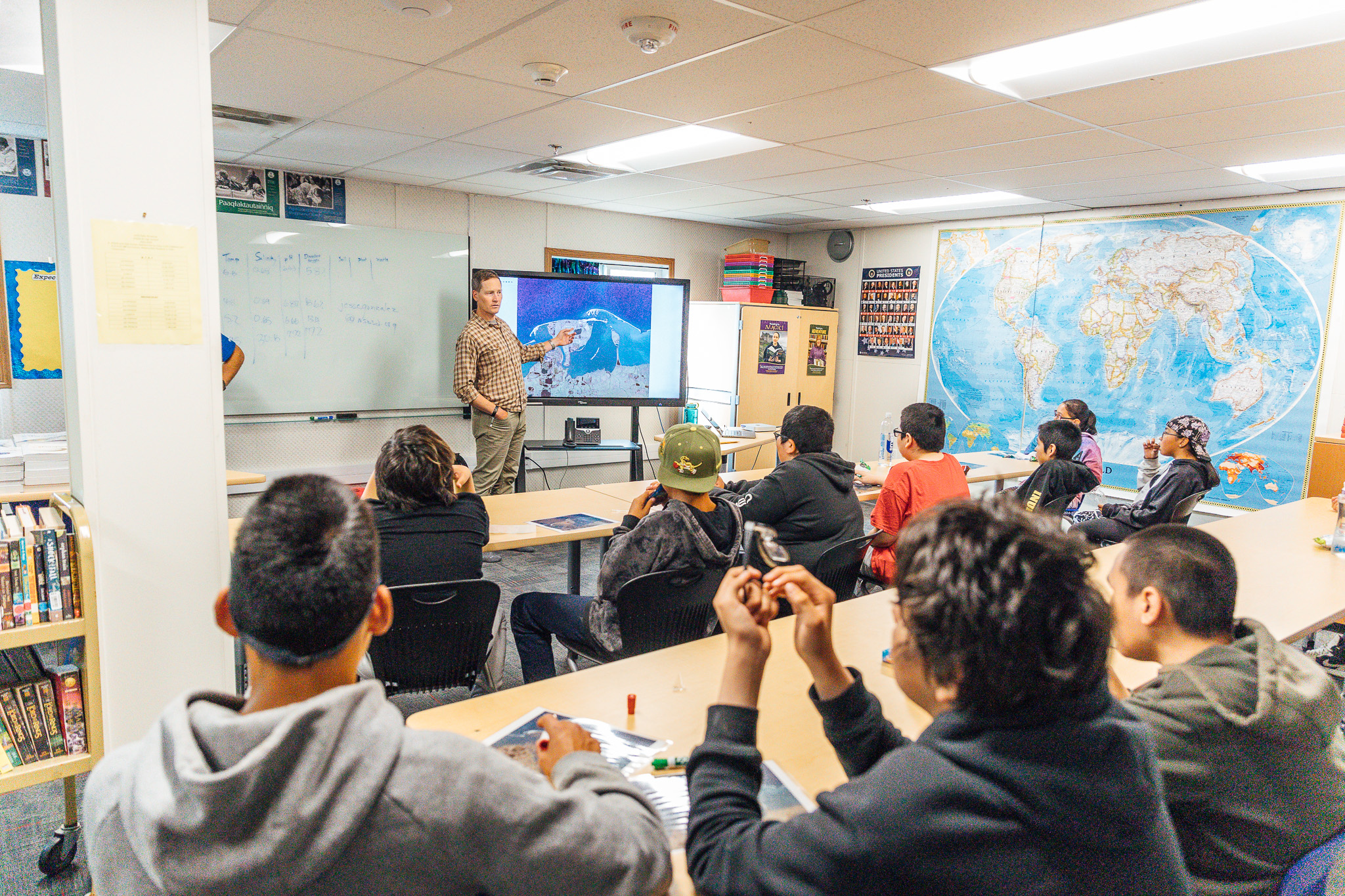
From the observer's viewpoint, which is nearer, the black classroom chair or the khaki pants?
the black classroom chair

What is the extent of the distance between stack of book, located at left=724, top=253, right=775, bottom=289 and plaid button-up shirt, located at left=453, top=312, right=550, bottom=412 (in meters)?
2.58

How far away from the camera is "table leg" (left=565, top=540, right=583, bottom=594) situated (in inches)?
143

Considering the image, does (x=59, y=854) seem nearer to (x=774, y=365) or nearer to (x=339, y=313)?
(x=339, y=313)

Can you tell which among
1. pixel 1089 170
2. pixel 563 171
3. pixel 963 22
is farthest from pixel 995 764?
pixel 563 171

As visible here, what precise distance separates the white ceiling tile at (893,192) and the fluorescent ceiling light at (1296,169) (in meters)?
1.51

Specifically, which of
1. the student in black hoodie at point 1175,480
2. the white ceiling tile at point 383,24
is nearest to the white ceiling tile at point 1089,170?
the student in black hoodie at point 1175,480

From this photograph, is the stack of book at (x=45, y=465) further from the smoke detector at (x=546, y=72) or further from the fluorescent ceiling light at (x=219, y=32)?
the smoke detector at (x=546, y=72)

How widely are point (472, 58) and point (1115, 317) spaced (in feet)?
16.0

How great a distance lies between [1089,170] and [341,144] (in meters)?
4.21

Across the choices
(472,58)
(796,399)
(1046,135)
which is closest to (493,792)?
(472,58)

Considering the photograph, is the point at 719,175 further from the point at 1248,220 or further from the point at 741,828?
the point at 741,828

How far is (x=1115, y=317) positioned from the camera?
584 centimetres

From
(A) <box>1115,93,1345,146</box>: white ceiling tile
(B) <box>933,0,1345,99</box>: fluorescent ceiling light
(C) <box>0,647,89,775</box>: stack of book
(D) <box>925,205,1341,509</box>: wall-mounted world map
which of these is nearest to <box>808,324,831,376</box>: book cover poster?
(D) <box>925,205,1341,509</box>: wall-mounted world map

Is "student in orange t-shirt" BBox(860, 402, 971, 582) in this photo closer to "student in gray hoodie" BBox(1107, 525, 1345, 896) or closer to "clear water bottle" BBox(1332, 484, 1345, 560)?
"clear water bottle" BBox(1332, 484, 1345, 560)
